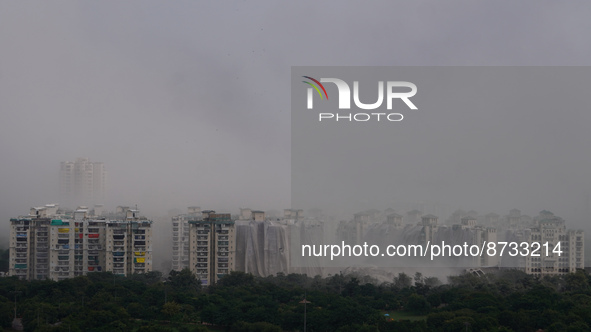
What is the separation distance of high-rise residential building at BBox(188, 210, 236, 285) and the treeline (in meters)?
0.78

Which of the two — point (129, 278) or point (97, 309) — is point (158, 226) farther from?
point (97, 309)

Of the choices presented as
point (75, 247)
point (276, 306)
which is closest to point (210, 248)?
point (75, 247)

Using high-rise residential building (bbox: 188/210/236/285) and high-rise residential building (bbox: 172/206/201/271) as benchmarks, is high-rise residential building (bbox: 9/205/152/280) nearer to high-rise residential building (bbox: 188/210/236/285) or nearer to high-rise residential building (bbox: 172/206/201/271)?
high-rise residential building (bbox: 188/210/236/285)

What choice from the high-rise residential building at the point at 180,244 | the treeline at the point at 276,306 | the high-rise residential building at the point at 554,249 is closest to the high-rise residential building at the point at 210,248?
the treeline at the point at 276,306

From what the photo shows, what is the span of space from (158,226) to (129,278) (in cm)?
395

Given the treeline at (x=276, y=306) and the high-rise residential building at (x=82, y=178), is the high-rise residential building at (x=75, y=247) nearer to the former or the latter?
the treeline at (x=276, y=306)

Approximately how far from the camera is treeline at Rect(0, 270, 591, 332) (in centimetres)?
759

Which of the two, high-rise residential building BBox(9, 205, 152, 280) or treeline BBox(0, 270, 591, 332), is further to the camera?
high-rise residential building BBox(9, 205, 152, 280)

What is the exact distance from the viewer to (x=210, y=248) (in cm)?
1205

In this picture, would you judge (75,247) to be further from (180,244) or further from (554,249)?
(554,249)

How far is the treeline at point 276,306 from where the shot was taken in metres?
7.59

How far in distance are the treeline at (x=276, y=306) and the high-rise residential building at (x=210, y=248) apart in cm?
78

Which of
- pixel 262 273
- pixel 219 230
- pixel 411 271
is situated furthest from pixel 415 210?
pixel 219 230

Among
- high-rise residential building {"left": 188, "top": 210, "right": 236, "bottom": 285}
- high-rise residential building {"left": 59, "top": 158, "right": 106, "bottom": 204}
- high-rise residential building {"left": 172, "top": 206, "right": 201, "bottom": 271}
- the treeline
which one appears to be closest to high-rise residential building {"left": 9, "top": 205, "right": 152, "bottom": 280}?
the treeline
